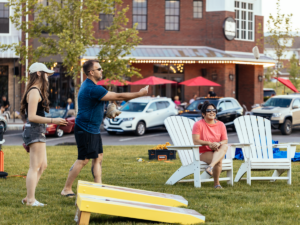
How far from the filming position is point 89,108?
6156mm

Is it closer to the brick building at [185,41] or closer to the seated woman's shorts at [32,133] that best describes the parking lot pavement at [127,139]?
the brick building at [185,41]

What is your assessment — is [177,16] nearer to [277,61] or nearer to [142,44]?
[142,44]

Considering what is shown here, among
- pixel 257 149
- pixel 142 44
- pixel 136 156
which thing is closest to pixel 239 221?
pixel 257 149

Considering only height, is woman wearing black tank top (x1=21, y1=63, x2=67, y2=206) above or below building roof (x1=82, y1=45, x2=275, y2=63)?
below

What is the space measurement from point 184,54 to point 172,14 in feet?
11.0

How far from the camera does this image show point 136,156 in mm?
12492

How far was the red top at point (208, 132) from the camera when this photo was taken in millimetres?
7930

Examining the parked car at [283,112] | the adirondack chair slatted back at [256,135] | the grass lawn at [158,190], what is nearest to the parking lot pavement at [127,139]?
the parked car at [283,112]

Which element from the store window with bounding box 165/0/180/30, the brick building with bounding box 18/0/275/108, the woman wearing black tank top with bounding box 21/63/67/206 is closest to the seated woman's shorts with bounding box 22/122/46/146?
the woman wearing black tank top with bounding box 21/63/67/206

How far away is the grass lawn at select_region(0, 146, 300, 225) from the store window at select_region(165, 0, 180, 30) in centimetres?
2144

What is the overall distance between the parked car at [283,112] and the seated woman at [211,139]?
523 inches

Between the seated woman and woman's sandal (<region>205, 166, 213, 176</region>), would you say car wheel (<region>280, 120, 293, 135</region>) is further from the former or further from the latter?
woman's sandal (<region>205, 166, 213, 176</region>)

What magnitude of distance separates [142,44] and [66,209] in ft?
82.7

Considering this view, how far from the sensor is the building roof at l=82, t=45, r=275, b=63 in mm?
28797
